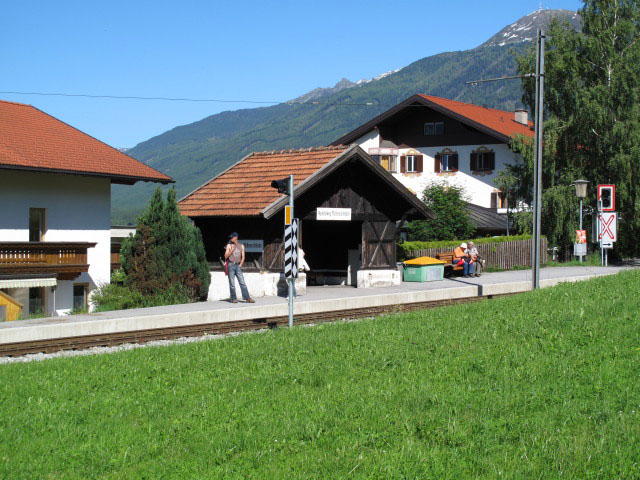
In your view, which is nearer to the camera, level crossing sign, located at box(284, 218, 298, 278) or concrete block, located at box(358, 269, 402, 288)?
level crossing sign, located at box(284, 218, 298, 278)

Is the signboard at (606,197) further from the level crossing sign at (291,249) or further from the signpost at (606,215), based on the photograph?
the level crossing sign at (291,249)

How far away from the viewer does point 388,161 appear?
58.2m

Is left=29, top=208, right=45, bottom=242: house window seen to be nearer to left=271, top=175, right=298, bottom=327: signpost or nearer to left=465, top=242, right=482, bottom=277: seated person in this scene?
left=271, top=175, right=298, bottom=327: signpost

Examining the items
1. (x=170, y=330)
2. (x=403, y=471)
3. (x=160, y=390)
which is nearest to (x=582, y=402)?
(x=403, y=471)

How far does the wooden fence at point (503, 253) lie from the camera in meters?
37.3

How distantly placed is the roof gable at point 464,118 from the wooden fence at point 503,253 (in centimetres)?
1307

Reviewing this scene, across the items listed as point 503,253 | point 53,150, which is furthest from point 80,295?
point 503,253

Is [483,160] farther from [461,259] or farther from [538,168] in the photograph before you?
[538,168]

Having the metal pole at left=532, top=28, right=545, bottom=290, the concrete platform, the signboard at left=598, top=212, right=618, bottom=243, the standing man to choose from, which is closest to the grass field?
the concrete platform

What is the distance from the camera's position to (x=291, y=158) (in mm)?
29562

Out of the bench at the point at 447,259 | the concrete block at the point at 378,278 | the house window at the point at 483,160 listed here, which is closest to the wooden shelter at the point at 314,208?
the concrete block at the point at 378,278

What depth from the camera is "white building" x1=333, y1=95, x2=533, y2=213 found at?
2173 inches

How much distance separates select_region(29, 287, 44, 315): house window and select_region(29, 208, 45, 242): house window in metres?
1.92

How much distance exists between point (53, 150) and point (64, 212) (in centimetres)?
213
